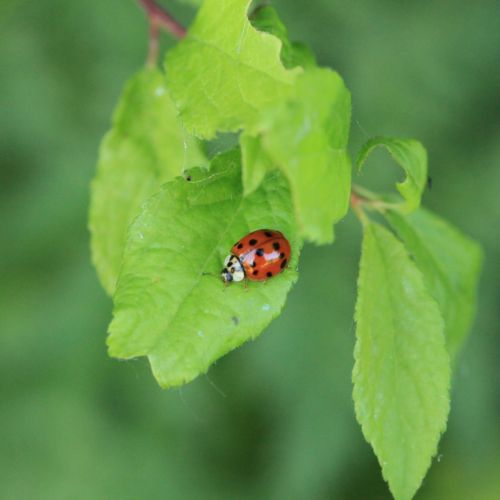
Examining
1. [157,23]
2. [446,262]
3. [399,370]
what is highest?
[157,23]

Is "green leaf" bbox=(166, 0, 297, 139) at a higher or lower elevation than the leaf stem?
higher

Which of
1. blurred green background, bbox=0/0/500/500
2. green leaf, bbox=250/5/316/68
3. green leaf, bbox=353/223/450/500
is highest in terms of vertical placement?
green leaf, bbox=250/5/316/68

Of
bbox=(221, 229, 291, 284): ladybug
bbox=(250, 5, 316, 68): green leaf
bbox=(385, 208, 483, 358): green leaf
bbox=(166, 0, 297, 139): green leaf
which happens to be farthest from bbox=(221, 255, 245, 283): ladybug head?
bbox=(385, 208, 483, 358): green leaf

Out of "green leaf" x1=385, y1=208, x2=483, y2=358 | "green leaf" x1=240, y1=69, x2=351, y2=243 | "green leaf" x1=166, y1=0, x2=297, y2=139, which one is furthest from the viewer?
"green leaf" x1=385, y1=208, x2=483, y2=358

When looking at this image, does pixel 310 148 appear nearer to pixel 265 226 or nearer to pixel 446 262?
pixel 265 226

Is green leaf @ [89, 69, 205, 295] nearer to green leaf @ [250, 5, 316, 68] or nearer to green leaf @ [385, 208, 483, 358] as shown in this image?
green leaf @ [250, 5, 316, 68]

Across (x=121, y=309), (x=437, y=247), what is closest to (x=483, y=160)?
(x=437, y=247)

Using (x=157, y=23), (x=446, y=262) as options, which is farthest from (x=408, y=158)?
(x=157, y=23)

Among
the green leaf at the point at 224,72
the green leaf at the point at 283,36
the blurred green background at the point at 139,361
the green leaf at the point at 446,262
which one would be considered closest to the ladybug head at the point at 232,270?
the green leaf at the point at 224,72
